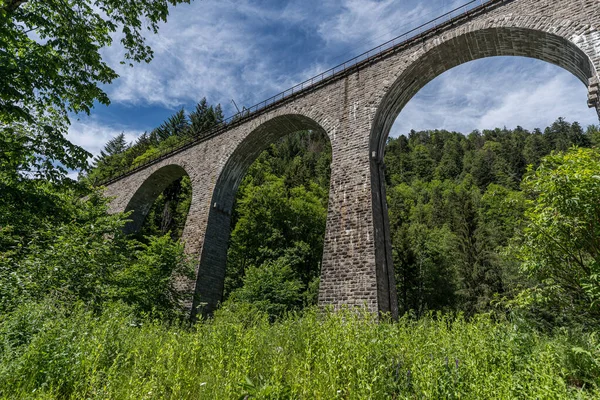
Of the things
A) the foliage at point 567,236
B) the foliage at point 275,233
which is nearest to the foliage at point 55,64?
the foliage at point 567,236

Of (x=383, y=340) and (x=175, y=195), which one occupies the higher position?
(x=175, y=195)

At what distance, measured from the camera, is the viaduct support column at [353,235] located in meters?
8.24

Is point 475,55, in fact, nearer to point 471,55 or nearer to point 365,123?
point 471,55

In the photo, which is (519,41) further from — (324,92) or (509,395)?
(509,395)

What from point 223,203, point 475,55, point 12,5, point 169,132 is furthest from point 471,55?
point 169,132

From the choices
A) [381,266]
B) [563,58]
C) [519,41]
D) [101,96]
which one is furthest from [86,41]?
[563,58]

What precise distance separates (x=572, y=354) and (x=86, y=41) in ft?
31.3

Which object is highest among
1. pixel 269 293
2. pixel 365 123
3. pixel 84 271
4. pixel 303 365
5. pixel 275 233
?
pixel 365 123

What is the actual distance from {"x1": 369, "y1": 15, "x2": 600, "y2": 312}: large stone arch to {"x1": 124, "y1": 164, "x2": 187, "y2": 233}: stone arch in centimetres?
1139

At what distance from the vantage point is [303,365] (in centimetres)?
304

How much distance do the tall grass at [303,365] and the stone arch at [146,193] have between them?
14.2m

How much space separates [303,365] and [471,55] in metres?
10.4

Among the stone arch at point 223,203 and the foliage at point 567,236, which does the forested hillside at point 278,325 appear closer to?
the foliage at point 567,236

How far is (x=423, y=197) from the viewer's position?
4791 cm
